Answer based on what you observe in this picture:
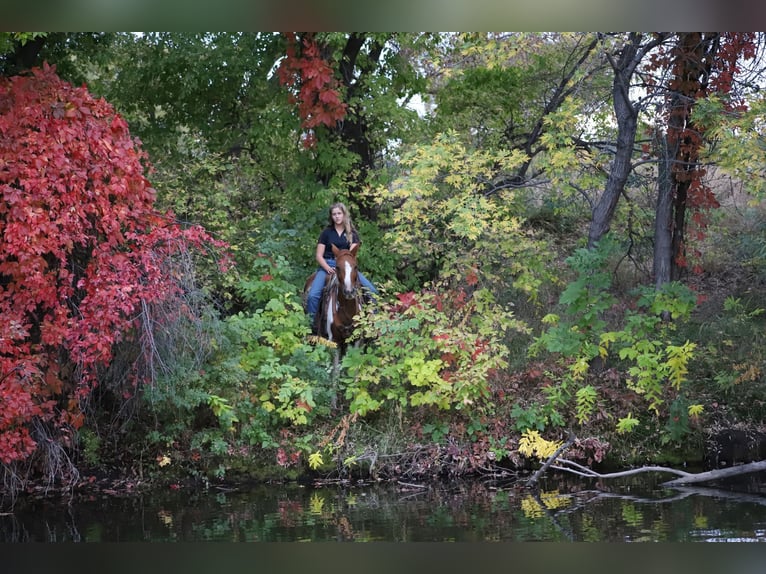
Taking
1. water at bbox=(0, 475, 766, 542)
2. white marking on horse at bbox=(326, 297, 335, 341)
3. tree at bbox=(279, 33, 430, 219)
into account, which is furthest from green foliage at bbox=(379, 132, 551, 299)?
water at bbox=(0, 475, 766, 542)

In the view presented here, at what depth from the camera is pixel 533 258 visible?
10.7m

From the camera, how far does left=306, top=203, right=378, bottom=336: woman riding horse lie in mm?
10352

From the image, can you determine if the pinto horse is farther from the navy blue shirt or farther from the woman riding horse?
the navy blue shirt

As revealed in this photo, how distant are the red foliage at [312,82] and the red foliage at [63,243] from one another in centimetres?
300

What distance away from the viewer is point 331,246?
10414 millimetres

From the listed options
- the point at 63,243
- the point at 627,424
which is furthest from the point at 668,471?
the point at 63,243

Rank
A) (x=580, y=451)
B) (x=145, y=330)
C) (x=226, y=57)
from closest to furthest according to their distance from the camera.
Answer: (x=145, y=330), (x=580, y=451), (x=226, y=57)

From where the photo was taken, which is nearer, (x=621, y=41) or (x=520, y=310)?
(x=621, y=41)

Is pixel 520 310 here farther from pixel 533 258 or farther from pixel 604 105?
pixel 604 105

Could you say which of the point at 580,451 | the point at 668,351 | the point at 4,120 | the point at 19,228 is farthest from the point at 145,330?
the point at 668,351

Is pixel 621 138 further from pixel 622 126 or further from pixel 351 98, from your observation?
pixel 351 98

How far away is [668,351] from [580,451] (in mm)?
1342

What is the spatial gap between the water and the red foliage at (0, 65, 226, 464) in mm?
940
